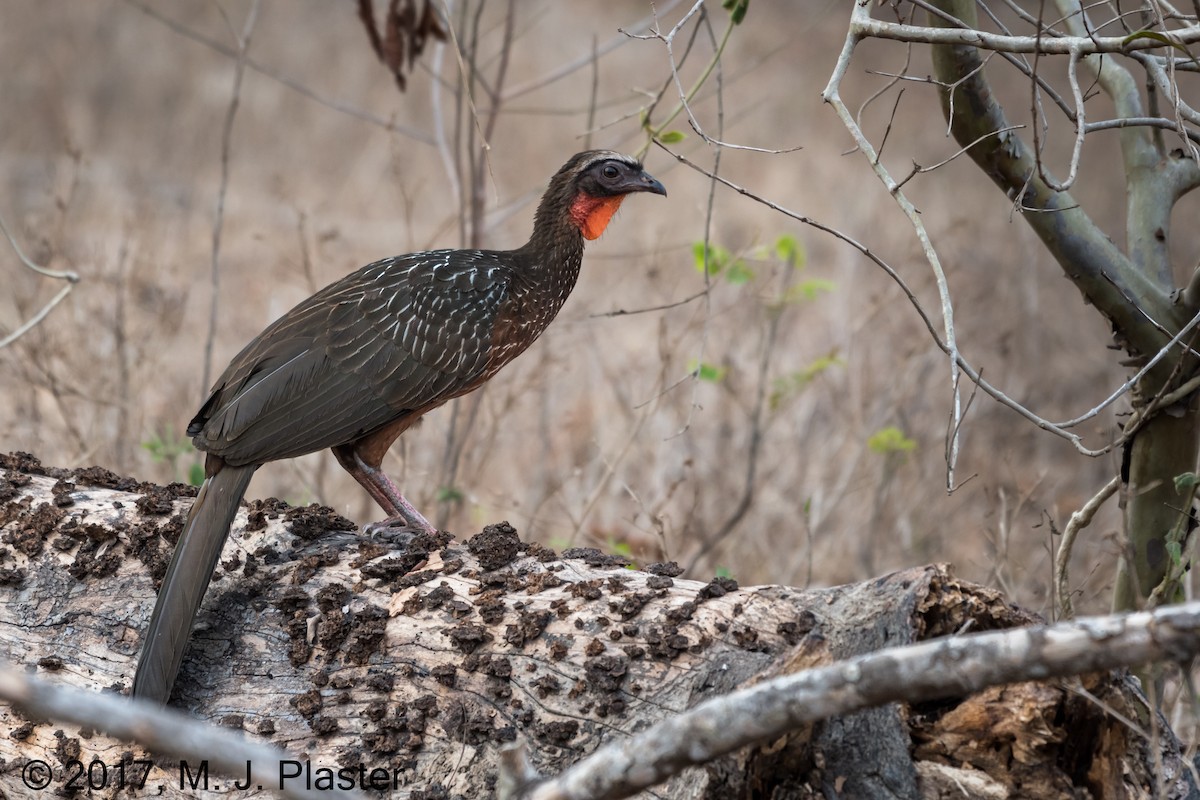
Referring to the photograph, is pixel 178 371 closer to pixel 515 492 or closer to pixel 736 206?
pixel 515 492

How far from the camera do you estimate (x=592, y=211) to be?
177 inches

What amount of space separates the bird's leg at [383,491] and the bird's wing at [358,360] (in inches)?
6.1

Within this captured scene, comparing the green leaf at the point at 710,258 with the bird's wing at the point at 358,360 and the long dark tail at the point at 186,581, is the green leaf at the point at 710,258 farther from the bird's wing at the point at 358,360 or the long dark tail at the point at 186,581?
the long dark tail at the point at 186,581

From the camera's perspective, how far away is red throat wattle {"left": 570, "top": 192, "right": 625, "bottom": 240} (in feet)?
14.7

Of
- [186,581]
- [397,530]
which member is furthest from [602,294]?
[186,581]

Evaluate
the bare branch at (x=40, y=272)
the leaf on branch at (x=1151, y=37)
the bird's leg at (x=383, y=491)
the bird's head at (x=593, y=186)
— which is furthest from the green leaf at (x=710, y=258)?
the bare branch at (x=40, y=272)

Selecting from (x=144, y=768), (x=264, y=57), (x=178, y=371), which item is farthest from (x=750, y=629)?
(x=264, y=57)

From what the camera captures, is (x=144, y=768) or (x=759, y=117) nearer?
(x=144, y=768)

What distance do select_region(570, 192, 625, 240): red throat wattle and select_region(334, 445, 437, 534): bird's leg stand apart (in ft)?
4.12

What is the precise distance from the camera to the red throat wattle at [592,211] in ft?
14.7

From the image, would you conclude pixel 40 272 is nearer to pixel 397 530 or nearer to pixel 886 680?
pixel 397 530

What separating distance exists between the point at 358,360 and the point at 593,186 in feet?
3.89

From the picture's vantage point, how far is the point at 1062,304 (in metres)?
9.08

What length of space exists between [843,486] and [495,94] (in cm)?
275
